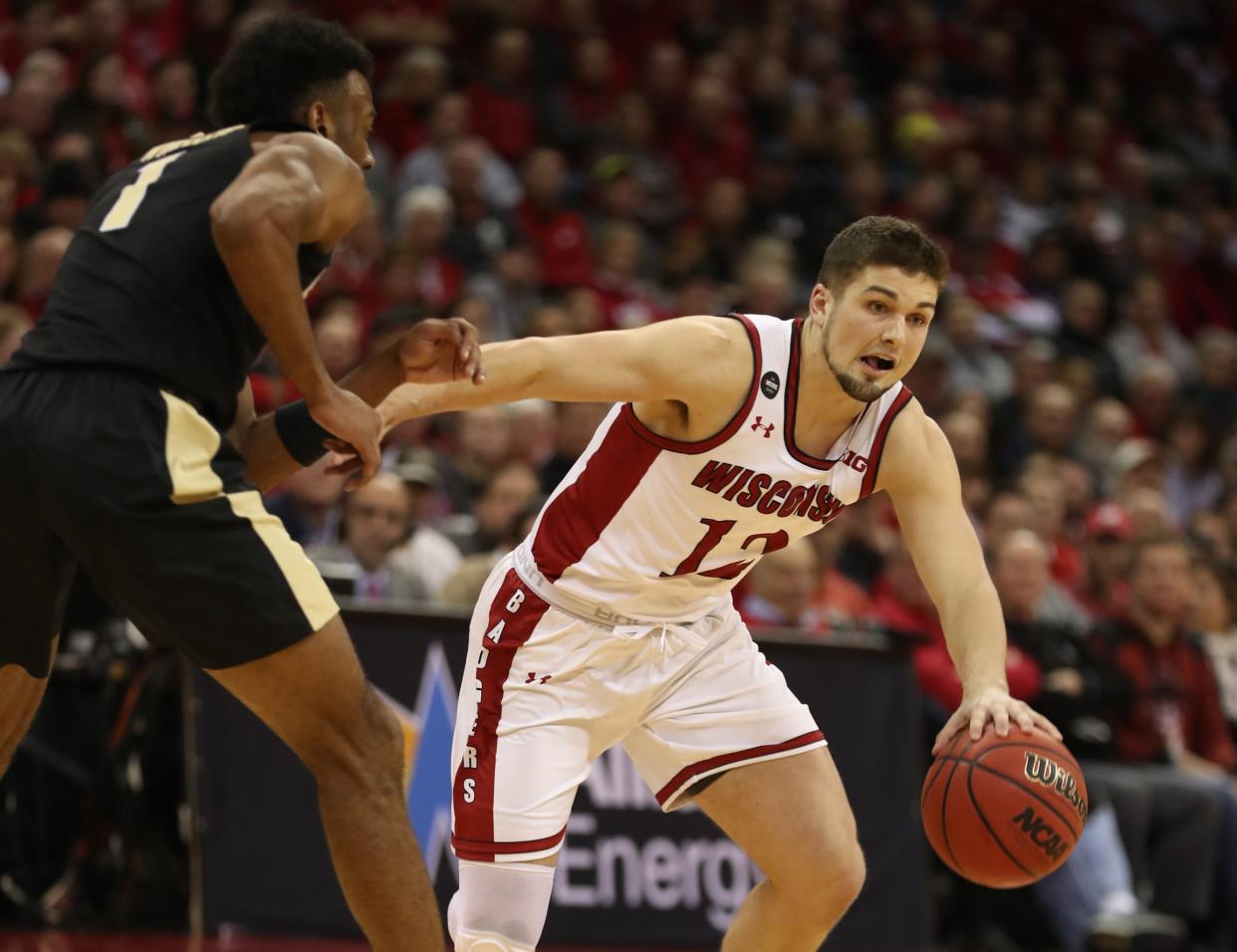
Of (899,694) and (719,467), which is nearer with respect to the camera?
(719,467)

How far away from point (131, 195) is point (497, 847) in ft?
5.78

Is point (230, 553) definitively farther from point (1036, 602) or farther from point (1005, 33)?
point (1005, 33)

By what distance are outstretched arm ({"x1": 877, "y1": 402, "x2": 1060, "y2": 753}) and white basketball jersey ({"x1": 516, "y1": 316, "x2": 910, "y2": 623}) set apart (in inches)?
3.0

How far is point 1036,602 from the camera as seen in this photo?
8836mm

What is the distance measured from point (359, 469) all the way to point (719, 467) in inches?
36.1

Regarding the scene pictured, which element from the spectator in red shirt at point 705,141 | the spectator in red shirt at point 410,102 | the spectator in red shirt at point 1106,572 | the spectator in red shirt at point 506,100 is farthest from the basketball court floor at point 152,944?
the spectator in red shirt at point 705,141

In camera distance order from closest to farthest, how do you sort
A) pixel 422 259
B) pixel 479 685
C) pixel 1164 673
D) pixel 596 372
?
1. pixel 596 372
2. pixel 479 685
3. pixel 1164 673
4. pixel 422 259

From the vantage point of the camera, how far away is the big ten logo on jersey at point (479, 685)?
4.47m

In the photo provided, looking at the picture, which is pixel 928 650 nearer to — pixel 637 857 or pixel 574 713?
pixel 637 857

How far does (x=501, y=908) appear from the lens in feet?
14.4

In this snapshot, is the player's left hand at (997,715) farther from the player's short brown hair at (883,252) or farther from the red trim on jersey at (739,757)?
the player's short brown hair at (883,252)

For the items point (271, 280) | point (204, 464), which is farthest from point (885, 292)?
point (204, 464)

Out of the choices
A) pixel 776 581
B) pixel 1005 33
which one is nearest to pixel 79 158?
pixel 776 581

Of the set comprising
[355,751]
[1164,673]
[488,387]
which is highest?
[488,387]
